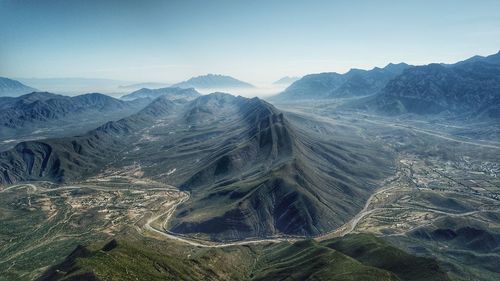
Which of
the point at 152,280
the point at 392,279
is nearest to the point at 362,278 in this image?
the point at 392,279

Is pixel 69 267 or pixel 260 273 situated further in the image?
pixel 260 273

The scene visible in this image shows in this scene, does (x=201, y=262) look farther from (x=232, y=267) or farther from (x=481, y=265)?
(x=481, y=265)

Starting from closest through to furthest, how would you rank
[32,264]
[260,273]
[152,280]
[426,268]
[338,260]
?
[152,280], [426,268], [338,260], [260,273], [32,264]

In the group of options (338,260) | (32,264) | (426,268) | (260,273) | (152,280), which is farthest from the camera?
(32,264)

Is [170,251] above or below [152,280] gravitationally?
below

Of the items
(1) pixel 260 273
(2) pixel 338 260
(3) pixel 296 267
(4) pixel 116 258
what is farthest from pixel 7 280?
(2) pixel 338 260

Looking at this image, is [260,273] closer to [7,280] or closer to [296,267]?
[296,267]

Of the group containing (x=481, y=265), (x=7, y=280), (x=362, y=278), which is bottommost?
(x=7, y=280)
